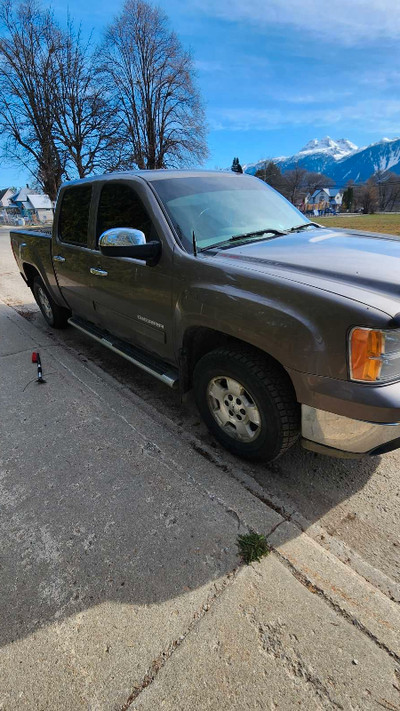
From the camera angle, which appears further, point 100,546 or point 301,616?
point 100,546

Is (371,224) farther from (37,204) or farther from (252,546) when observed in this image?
(37,204)

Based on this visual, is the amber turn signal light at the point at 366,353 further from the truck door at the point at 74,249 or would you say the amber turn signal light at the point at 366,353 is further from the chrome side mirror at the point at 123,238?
the truck door at the point at 74,249

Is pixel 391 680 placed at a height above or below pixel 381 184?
below

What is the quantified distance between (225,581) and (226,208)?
250cm

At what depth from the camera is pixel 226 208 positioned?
9.32ft

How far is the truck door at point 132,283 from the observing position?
262 cm

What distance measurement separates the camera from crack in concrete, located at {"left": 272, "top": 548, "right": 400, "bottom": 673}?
1473mm

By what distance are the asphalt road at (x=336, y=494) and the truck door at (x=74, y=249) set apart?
4.79 feet

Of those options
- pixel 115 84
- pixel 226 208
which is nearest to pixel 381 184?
pixel 115 84

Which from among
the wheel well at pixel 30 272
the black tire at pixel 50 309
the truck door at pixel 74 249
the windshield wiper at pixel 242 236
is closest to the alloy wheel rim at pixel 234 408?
the windshield wiper at pixel 242 236

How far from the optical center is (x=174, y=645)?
149cm

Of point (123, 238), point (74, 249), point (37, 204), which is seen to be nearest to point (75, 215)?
point (74, 249)

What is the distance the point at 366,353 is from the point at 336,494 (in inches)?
42.6

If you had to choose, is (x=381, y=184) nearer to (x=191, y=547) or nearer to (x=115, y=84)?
(x=115, y=84)
